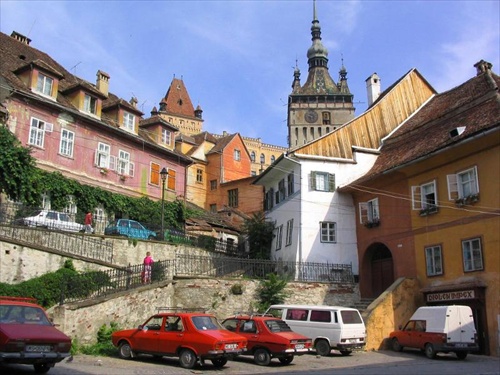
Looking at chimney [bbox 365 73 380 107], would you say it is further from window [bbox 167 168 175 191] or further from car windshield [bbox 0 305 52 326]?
car windshield [bbox 0 305 52 326]

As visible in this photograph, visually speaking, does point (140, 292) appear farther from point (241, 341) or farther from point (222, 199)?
point (222, 199)

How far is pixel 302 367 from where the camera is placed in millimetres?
16188

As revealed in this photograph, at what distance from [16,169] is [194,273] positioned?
10.9 meters

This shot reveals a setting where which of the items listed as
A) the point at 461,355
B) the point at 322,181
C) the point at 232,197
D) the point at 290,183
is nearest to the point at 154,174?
the point at 290,183

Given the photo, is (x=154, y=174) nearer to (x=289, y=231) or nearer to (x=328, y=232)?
(x=289, y=231)

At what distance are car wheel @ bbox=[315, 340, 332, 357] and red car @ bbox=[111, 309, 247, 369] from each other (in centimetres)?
512

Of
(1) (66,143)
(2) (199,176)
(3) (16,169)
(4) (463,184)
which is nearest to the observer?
(4) (463,184)

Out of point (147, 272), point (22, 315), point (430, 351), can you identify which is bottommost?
point (430, 351)

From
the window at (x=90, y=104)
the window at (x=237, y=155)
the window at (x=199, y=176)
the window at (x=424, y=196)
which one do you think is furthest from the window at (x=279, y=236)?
the window at (x=237, y=155)

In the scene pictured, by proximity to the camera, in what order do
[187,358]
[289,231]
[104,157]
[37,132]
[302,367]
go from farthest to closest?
1. [104,157]
2. [289,231]
3. [37,132]
4. [302,367]
5. [187,358]

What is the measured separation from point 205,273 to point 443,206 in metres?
12.3

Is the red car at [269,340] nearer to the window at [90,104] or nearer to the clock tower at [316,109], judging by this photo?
the window at [90,104]

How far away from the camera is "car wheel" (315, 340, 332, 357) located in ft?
63.8

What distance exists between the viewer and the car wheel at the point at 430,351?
19.4 m
